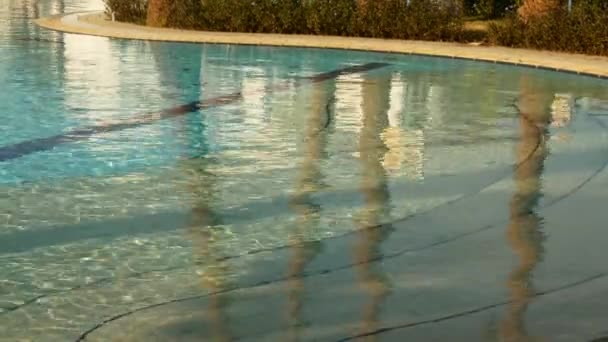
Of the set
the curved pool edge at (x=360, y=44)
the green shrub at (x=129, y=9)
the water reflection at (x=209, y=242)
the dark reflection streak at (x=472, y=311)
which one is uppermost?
the green shrub at (x=129, y=9)

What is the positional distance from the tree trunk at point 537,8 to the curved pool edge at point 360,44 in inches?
45.8

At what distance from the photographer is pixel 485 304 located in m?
5.74

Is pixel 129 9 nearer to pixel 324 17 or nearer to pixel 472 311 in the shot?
pixel 324 17

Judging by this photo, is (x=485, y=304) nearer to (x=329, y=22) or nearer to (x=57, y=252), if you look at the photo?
(x=57, y=252)

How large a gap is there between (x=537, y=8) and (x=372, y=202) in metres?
15.0

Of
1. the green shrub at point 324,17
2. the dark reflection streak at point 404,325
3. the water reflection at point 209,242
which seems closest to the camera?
the dark reflection streak at point 404,325

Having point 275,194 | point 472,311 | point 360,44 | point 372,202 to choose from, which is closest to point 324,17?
point 360,44

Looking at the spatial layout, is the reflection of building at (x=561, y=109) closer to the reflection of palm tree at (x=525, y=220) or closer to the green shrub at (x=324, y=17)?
the reflection of palm tree at (x=525, y=220)

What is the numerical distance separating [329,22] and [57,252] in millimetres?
18614

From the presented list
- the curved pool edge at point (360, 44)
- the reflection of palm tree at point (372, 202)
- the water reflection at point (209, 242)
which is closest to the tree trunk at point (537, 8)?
the curved pool edge at point (360, 44)

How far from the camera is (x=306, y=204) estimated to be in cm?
815

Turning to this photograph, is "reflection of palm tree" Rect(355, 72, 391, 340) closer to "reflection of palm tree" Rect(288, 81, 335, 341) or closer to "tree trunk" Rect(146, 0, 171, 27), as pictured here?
"reflection of palm tree" Rect(288, 81, 335, 341)

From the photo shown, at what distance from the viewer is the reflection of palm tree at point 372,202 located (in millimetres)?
5922

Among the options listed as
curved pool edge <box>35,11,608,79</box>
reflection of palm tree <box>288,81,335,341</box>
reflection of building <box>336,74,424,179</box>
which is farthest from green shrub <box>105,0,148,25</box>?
reflection of palm tree <box>288,81,335,341</box>
